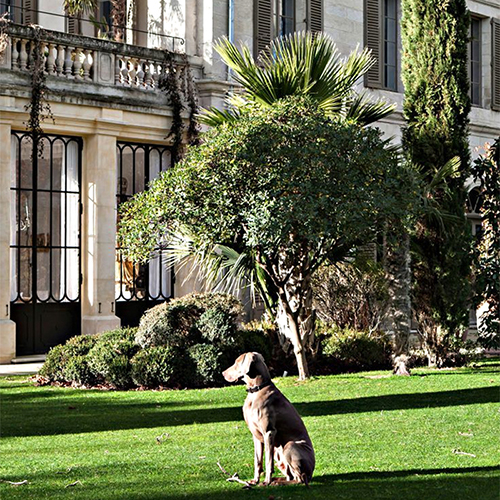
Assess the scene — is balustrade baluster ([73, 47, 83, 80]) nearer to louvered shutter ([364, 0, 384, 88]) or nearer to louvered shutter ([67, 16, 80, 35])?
louvered shutter ([67, 16, 80, 35])

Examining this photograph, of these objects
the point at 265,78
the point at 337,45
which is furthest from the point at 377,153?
the point at 337,45

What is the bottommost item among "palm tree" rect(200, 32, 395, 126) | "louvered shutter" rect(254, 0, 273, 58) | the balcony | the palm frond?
the palm frond

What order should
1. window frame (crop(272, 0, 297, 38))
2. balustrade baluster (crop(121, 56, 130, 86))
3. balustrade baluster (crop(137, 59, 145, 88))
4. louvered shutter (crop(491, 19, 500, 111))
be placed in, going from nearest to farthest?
balustrade baluster (crop(121, 56, 130, 86)) → balustrade baluster (crop(137, 59, 145, 88)) → window frame (crop(272, 0, 297, 38)) → louvered shutter (crop(491, 19, 500, 111))

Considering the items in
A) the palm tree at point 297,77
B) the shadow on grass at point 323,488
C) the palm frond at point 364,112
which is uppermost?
the palm tree at point 297,77

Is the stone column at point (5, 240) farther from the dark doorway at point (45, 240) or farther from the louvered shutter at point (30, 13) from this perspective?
the louvered shutter at point (30, 13)

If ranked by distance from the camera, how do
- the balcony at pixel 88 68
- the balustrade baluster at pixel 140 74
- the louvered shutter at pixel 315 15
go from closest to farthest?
the balcony at pixel 88 68
the balustrade baluster at pixel 140 74
the louvered shutter at pixel 315 15

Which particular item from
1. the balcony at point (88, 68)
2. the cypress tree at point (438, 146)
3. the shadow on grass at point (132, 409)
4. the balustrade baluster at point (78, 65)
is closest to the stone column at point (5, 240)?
the balcony at point (88, 68)

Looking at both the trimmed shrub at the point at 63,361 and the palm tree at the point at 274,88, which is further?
the palm tree at the point at 274,88

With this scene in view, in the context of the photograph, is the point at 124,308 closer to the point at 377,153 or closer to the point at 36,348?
the point at 36,348

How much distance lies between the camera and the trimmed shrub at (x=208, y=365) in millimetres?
→ 14812

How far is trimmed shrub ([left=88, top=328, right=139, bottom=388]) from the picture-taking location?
14.7 meters

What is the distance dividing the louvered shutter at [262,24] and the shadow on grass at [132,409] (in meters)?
11.1

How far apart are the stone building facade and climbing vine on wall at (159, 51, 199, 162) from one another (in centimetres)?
13

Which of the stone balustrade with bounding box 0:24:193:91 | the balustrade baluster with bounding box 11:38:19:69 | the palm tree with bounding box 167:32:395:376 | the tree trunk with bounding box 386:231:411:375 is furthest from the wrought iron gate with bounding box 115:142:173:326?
the tree trunk with bounding box 386:231:411:375
